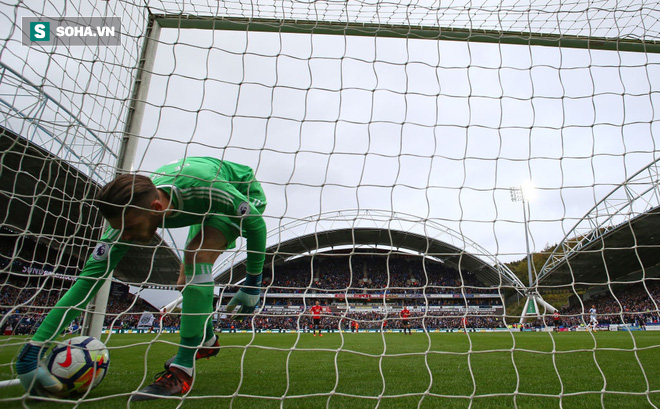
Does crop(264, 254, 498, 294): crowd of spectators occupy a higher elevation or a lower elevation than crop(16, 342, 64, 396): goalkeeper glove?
higher

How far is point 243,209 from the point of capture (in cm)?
254

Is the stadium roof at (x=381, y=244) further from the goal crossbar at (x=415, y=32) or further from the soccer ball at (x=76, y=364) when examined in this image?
the soccer ball at (x=76, y=364)

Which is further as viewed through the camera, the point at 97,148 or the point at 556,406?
the point at 97,148

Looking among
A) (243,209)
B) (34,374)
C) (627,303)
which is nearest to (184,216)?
(243,209)

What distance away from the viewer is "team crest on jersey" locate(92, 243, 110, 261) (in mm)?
2432

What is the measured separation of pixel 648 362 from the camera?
11.9 feet

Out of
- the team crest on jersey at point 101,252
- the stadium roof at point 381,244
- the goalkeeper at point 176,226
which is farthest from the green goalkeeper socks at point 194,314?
the stadium roof at point 381,244

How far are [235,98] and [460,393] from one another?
98.3 inches

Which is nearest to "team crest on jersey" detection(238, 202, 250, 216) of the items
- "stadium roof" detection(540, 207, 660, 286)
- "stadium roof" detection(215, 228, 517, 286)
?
"stadium roof" detection(540, 207, 660, 286)

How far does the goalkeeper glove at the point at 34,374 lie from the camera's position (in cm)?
196

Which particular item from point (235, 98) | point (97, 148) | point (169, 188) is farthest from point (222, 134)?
point (97, 148)

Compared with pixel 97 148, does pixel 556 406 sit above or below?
below

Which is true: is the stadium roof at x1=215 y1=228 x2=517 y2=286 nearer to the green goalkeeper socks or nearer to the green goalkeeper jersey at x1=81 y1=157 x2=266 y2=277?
the green goalkeeper jersey at x1=81 y1=157 x2=266 y2=277

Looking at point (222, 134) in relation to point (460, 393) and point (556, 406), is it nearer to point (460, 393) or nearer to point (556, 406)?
point (460, 393)
